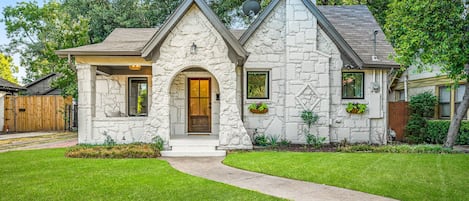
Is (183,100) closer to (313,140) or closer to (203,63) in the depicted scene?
(203,63)

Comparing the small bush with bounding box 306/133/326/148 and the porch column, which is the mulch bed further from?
the porch column

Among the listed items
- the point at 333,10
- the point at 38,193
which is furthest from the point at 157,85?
the point at 333,10

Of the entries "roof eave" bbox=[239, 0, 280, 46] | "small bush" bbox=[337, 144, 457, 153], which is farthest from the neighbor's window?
"small bush" bbox=[337, 144, 457, 153]

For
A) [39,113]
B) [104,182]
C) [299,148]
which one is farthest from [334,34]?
[39,113]

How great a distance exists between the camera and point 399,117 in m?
12.8

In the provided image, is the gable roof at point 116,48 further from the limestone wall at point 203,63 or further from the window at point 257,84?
the window at point 257,84

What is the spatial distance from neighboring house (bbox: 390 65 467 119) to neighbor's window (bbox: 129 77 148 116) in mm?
10192

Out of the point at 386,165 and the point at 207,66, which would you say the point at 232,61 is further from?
the point at 386,165

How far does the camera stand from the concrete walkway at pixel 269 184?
4910mm

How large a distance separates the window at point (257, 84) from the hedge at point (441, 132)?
6.59 meters

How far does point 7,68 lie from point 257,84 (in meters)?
37.0

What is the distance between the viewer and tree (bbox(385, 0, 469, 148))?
8.63 metres

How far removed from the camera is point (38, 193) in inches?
199

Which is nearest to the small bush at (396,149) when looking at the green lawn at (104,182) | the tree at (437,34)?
the tree at (437,34)
